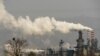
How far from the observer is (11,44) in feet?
194

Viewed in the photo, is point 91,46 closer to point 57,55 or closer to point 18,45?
point 57,55

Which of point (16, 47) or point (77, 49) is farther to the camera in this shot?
point (77, 49)

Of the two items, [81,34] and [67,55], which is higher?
[81,34]

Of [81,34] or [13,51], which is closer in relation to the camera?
[13,51]

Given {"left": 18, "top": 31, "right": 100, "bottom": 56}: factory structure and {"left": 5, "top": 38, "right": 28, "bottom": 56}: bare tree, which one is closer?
{"left": 5, "top": 38, "right": 28, "bottom": 56}: bare tree

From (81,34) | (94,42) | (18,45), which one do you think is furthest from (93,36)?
(18,45)

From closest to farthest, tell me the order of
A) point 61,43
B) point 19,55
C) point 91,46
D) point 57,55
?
point 19,55, point 57,55, point 91,46, point 61,43

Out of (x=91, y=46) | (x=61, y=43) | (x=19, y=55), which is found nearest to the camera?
(x=19, y=55)

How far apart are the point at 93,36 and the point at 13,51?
112696 mm

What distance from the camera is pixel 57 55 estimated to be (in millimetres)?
151875

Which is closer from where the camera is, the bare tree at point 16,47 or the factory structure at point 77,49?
the bare tree at point 16,47

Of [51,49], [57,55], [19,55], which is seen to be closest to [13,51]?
[19,55]

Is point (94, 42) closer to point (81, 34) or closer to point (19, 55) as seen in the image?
Result: point (81, 34)

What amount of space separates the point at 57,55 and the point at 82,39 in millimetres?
15673
